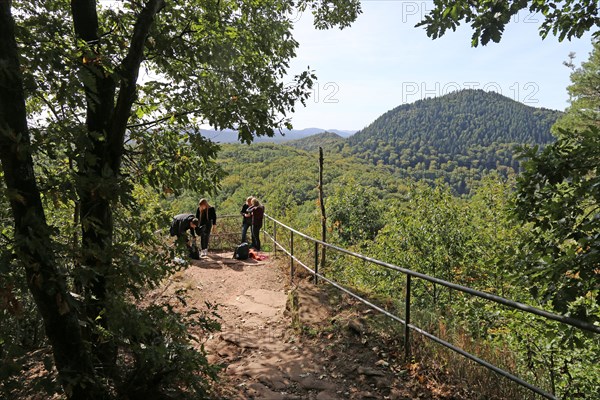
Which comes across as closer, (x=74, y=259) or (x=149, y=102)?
(x=74, y=259)

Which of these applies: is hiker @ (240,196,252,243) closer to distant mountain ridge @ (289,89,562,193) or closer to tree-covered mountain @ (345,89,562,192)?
distant mountain ridge @ (289,89,562,193)

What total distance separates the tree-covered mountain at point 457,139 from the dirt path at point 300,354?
13194 cm

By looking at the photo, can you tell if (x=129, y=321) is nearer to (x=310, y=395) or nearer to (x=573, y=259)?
(x=310, y=395)

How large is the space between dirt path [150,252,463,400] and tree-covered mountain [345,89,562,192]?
132m

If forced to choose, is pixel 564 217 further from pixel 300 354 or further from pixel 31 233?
pixel 31 233

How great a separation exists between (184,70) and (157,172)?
3.97 feet

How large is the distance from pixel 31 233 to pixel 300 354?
3319 mm

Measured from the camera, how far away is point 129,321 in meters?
2.54

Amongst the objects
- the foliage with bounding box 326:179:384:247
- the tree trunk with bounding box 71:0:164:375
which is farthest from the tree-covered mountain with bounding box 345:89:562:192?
the tree trunk with bounding box 71:0:164:375

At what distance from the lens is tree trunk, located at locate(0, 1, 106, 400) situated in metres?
1.87

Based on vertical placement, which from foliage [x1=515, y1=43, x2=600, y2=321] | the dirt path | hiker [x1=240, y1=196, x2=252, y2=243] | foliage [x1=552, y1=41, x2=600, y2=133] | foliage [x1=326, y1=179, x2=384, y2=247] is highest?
foliage [x1=552, y1=41, x2=600, y2=133]

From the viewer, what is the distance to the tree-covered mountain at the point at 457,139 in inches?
5856

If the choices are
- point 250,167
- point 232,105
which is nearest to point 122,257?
point 232,105

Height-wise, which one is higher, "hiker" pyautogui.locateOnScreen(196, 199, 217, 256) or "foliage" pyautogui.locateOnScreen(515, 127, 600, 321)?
"foliage" pyautogui.locateOnScreen(515, 127, 600, 321)
